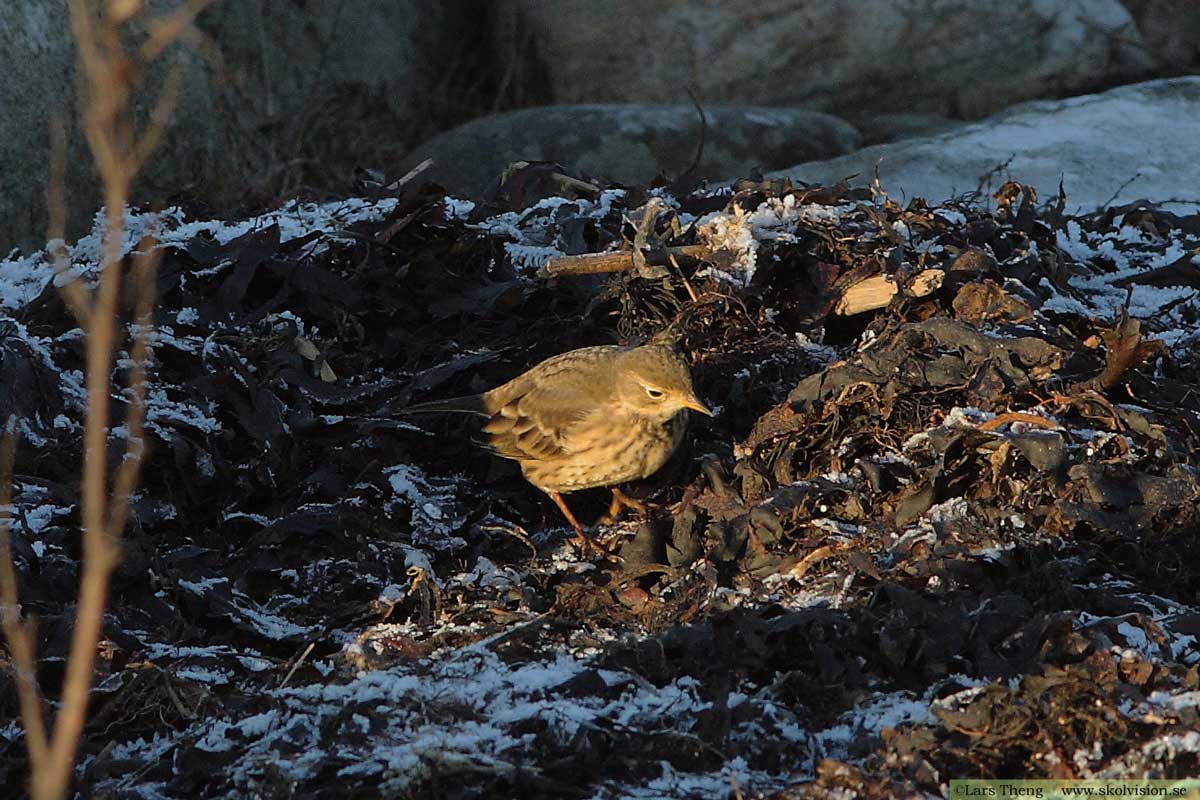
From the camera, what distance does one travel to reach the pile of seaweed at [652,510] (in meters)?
3.25

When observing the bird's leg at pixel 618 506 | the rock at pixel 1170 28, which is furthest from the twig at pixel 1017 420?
the rock at pixel 1170 28

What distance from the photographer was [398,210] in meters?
5.25

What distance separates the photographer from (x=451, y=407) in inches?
185

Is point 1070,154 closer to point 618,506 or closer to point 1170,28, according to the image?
point 1170,28

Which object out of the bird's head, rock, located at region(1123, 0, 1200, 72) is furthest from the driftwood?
rock, located at region(1123, 0, 1200, 72)

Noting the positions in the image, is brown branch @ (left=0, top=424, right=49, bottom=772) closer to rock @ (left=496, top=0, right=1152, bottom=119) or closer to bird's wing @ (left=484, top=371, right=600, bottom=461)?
bird's wing @ (left=484, top=371, right=600, bottom=461)

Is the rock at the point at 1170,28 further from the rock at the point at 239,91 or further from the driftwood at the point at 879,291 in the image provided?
the driftwood at the point at 879,291

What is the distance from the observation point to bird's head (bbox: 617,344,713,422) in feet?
14.4

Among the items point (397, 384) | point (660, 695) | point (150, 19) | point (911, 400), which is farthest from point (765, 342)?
point (150, 19)

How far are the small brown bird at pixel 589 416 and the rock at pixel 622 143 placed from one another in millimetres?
3405

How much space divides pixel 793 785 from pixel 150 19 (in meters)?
5.62

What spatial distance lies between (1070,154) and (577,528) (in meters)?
4.22

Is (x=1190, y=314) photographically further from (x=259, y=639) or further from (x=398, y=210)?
(x=259, y=639)

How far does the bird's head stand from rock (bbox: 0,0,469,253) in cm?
294
